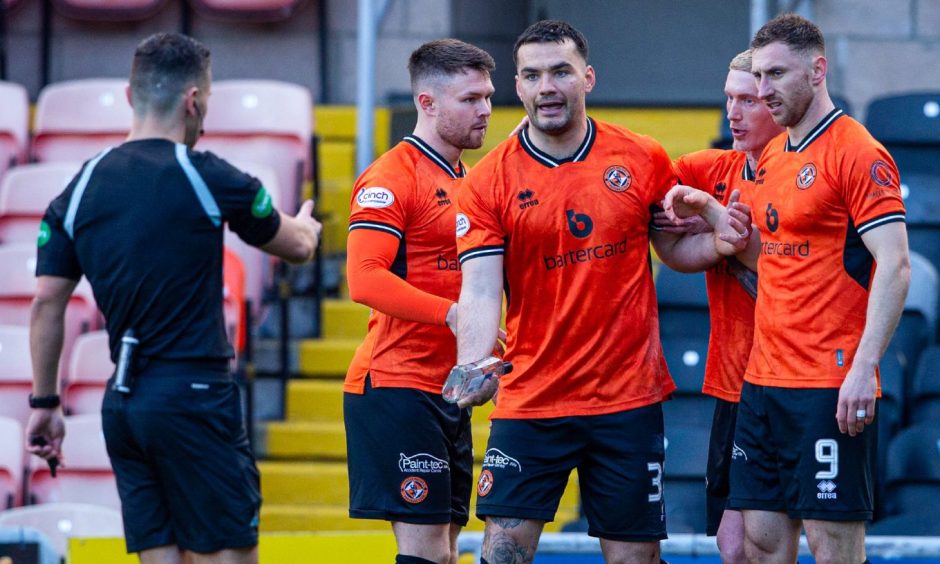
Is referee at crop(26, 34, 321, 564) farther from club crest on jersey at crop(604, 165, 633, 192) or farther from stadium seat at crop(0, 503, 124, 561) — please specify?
stadium seat at crop(0, 503, 124, 561)

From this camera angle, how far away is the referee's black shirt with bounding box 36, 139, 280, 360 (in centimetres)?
454

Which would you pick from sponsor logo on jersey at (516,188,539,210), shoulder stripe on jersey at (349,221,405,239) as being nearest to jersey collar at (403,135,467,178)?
shoulder stripe on jersey at (349,221,405,239)

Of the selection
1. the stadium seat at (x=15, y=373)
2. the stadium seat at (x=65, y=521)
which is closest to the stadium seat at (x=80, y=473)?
the stadium seat at (x=15, y=373)

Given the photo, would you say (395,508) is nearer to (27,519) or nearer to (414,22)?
(27,519)

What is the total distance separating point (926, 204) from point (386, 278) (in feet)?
13.7

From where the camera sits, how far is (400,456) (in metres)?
5.00

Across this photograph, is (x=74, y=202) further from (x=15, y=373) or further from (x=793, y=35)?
(x=15, y=373)

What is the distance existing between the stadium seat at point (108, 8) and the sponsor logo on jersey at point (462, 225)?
5764 millimetres

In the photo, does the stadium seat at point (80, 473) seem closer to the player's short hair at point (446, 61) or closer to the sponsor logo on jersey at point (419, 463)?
the sponsor logo on jersey at point (419, 463)

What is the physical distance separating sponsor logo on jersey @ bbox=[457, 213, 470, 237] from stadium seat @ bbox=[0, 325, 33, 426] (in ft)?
12.1

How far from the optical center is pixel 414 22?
975cm

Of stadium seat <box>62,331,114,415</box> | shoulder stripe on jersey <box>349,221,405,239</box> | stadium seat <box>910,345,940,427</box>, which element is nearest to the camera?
shoulder stripe on jersey <box>349,221,405,239</box>

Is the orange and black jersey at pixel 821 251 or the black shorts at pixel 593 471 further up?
the orange and black jersey at pixel 821 251

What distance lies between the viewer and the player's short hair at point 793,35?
4.64 metres
